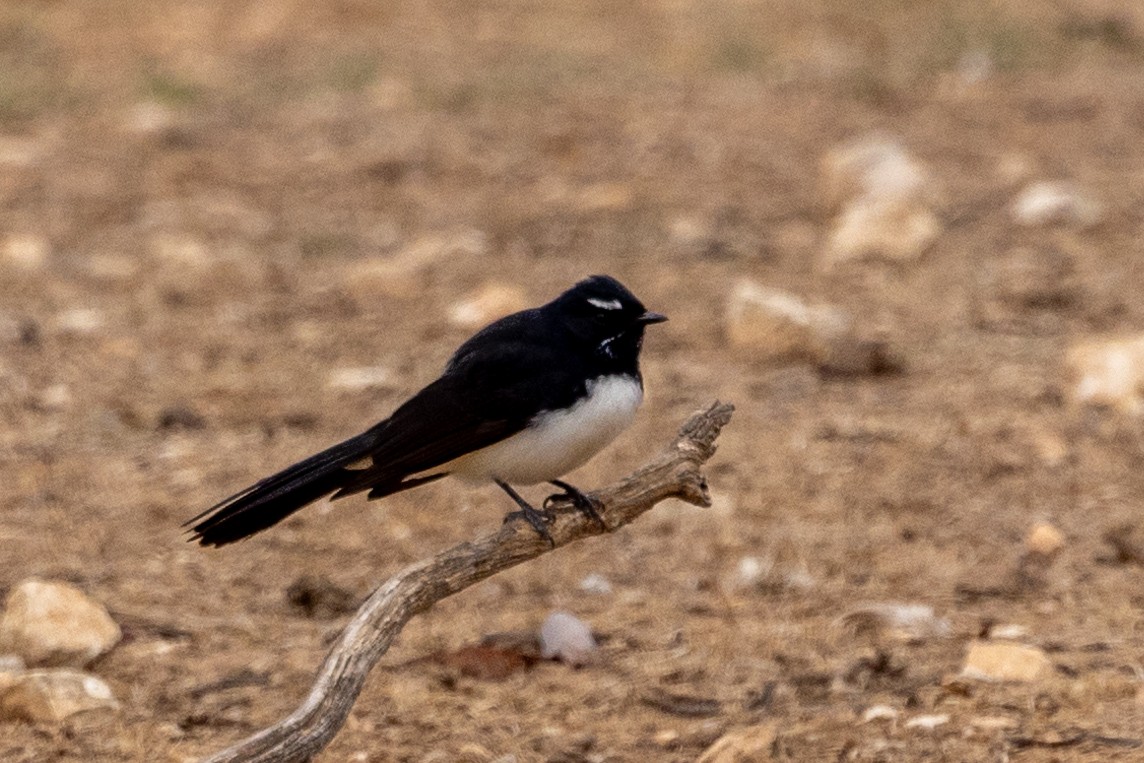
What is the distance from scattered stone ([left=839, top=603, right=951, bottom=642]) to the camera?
5.51 meters

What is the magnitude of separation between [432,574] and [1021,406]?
392cm

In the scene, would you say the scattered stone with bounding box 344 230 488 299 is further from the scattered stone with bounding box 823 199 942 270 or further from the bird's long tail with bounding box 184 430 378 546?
the bird's long tail with bounding box 184 430 378 546

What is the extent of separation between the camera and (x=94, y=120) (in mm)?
12344

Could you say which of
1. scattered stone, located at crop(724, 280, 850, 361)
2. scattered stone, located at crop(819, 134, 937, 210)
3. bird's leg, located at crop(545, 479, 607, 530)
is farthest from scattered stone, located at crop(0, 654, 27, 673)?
scattered stone, located at crop(819, 134, 937, 210)

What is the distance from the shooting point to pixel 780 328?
793 cm

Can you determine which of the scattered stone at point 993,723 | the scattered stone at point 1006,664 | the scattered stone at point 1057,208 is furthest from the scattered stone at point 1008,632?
the scattered stone at point 1057,208

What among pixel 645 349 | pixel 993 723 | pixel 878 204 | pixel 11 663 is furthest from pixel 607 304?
pixel 878 204

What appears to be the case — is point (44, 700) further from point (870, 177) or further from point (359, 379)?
point (870, 177)

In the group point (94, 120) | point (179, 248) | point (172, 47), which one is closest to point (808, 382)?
point (179, 248)

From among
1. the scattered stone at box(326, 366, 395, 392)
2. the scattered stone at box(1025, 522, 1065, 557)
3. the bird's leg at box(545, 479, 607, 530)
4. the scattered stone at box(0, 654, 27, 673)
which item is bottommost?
the scattered stone at box(1025, 522, 1065, 557)

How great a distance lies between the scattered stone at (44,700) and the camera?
187 inches

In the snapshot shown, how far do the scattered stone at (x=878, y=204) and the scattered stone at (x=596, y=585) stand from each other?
376 cm

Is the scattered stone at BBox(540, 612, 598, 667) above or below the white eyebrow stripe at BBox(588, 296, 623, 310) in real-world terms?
below

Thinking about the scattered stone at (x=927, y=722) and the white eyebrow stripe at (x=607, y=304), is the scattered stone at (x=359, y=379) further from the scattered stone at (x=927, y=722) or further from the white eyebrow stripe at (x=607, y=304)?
the scattered stone at (x=927, y=722)
